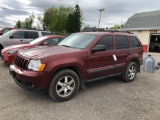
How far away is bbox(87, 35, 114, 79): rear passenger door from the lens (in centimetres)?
450

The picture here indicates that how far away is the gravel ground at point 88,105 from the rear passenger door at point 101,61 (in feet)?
1.83

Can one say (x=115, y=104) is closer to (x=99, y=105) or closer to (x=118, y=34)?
(x=99, y=105)

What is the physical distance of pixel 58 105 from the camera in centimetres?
385

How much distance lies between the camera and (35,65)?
3684 mm

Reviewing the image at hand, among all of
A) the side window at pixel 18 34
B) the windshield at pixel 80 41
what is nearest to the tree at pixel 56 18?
the side window at pixel 18 34

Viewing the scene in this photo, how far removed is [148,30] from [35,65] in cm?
1886

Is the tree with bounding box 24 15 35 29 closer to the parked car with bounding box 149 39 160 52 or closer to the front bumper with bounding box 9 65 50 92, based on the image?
the parked car with bounding box 149 39 160 52

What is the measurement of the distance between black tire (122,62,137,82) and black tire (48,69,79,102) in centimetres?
233

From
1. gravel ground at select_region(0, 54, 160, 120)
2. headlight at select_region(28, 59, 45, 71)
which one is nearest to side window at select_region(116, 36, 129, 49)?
gravel ground at select_region(0, 54, 160, 120)

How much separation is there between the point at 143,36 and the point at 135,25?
4759mm

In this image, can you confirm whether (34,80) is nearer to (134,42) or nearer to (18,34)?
(134,42)

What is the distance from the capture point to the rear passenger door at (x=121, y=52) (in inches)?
210

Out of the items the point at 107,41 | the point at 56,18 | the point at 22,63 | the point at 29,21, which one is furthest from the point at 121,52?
the point at 29,21

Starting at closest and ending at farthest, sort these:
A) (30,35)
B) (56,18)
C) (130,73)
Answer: (130,73) → (30,35) → (56,18)
